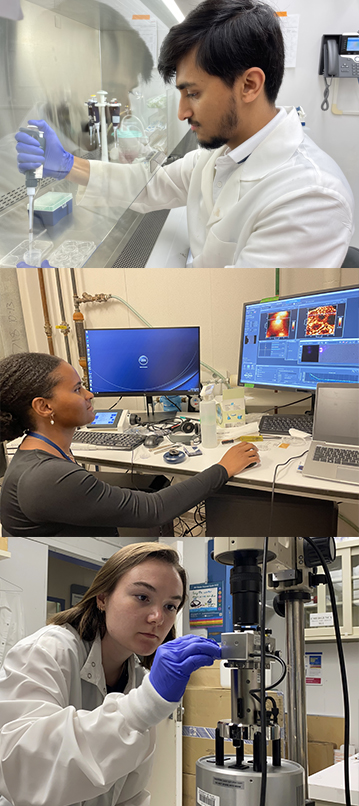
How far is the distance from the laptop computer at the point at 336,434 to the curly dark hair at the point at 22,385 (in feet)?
1.54

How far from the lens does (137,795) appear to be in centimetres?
116

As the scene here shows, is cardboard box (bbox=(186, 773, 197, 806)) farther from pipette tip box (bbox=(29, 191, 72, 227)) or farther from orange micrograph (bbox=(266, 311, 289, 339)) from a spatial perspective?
pipette tip box (bbox=(29, 191, 72, 227))

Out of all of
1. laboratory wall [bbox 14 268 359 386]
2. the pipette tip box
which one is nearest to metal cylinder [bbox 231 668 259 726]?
laboratory wall [bbox 14 268 359 386]

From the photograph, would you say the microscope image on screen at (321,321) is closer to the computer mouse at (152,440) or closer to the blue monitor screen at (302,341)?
the blue monitor screen at (302,341)

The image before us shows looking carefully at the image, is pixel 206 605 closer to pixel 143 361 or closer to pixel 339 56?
pixel 143 361

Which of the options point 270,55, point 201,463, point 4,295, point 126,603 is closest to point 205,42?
point 270,55

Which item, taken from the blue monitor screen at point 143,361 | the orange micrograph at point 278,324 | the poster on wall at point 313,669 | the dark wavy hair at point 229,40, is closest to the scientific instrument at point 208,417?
the blue monitor screen at point 143,361

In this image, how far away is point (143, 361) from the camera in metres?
0.97

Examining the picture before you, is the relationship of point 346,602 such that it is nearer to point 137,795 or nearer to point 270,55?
point 137,795

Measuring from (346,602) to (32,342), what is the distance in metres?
0.91

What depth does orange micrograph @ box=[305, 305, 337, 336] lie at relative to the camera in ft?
3.13

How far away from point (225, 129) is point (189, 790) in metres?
1.30

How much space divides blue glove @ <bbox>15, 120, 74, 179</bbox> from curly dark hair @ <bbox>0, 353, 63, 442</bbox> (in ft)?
0.94

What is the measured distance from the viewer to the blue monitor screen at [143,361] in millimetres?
914
